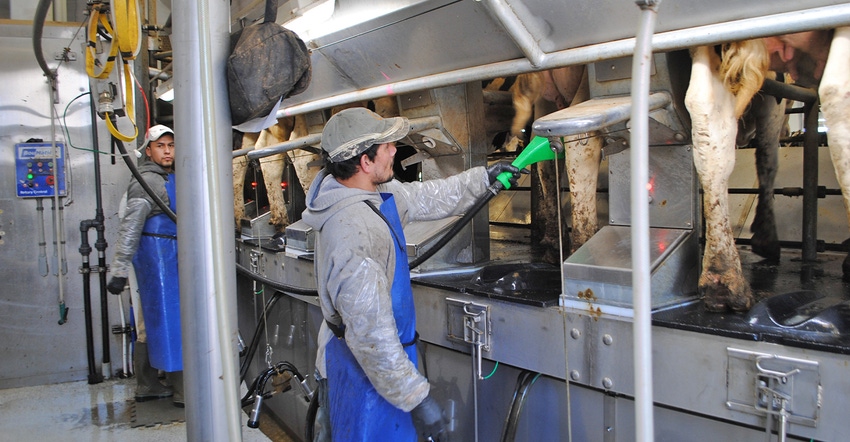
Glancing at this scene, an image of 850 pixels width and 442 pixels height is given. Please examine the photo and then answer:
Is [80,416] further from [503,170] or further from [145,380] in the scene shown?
[503,170]

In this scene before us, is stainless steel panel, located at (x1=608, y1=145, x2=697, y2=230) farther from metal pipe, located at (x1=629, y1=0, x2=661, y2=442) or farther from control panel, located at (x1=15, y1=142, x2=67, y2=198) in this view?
control panel, located at (x1=15, y1=142, x2=67, y2=198)

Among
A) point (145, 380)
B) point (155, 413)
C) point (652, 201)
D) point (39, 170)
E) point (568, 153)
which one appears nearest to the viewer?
point (652, 201)

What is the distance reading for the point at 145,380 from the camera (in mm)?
3912

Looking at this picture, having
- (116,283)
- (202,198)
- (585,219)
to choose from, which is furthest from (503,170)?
(116,283)

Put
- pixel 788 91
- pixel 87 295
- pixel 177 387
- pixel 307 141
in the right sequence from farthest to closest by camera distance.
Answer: pixel 87 295, pixel 177 387, pixel 307 141, pixel 788 91

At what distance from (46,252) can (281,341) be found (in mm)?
1718

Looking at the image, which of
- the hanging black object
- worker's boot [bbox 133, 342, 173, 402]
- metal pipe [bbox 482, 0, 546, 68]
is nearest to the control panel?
worker's boot [bbox 133, 342, 173, 402]

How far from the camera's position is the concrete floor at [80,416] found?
3.33m

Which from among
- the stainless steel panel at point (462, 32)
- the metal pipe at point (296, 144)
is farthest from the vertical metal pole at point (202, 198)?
the metal pipe at point (296, 144)

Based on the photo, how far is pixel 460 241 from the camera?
9.05ft

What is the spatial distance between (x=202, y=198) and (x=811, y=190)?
2465mm

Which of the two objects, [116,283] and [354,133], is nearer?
[354,133]

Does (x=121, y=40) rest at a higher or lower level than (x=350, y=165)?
higher

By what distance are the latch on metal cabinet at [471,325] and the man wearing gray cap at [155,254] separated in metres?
2.00
